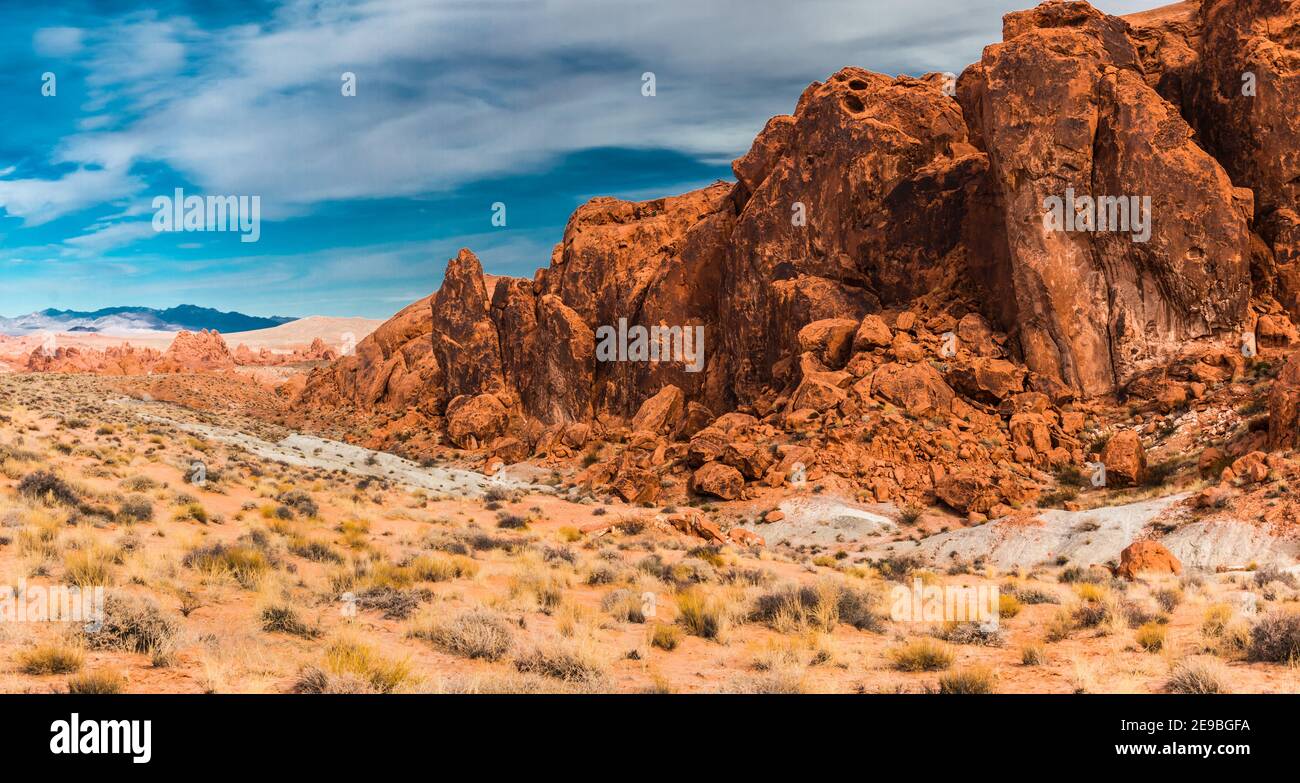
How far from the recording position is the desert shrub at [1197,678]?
870 cm

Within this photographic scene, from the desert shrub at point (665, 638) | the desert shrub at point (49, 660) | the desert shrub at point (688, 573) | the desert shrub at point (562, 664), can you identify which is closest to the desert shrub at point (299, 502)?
the desert shrub at point (688, 573)

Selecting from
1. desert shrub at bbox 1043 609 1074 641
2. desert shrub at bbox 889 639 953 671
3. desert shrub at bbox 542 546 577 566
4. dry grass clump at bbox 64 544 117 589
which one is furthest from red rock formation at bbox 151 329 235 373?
desert shrub at bbox 889 639 953 671

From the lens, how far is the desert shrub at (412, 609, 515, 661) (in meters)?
10.3

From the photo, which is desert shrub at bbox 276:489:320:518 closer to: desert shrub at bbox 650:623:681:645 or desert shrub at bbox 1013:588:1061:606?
desert shrub at bbox 650:623:681:645

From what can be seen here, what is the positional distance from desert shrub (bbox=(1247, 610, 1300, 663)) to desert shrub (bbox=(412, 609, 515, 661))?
29.0ft

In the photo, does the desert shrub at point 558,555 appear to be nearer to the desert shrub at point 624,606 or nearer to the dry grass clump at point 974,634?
the desert shrub at point 624,606

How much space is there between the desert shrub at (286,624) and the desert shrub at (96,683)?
261cm

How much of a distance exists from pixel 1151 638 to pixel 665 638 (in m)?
6.24

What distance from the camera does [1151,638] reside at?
36.4ft

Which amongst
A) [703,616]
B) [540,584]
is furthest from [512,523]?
[703,616]

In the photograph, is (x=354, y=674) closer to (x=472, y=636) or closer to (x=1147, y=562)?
(x=472, y=636)

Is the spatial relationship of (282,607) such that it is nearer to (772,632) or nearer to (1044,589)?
(772,632)

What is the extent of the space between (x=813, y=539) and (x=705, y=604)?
52.6 feet
